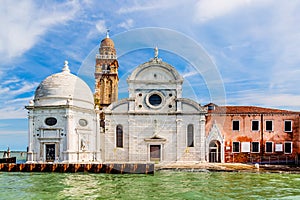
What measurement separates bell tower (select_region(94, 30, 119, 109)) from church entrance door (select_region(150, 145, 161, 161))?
17777 millimetres

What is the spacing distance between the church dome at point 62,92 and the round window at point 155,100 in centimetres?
634

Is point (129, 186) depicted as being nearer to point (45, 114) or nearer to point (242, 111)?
point (45, 114)

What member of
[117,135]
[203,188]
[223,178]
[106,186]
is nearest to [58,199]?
[106,186]

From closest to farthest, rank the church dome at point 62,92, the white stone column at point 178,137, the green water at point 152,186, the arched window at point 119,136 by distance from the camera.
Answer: the green water at point 152,186
the church dome at point 62,92
the white stone column at point 178,137
the arched window at point 119,136

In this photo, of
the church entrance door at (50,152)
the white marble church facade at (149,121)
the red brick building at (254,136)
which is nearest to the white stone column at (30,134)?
the church entrance door at (50,152)

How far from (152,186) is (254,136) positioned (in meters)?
18.8

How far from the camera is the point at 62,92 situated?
34.6 meters

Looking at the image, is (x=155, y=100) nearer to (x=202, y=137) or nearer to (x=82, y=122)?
(x=202, y=137)

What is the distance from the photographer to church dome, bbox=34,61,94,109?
34.3 metres

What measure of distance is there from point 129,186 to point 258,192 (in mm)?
7691

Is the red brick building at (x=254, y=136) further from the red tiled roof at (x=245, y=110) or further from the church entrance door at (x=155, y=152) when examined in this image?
the church entrance door at (x=155, y=152)

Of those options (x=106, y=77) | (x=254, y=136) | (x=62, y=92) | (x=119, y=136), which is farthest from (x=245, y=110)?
(x=106, y=77)

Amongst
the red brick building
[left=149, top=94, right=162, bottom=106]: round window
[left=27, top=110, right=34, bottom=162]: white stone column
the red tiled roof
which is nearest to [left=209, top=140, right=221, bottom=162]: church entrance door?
the red brick building

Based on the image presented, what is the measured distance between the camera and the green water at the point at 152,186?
1894 cm
